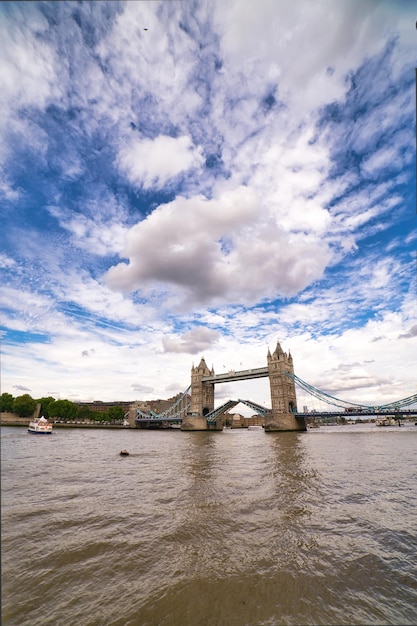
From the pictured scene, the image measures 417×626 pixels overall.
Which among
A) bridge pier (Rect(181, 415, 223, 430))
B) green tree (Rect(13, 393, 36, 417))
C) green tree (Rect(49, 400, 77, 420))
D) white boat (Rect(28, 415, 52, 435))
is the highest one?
green tree (Rect(49, 400, 77, 420))

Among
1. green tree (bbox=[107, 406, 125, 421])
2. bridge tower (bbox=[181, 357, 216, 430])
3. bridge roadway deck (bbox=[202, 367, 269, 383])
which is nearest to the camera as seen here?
bridge roadway deck (bbox=[202, 367, 269, 383])

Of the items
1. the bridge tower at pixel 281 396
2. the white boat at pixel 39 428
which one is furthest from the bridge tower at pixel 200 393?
the white boat at pixel 39 428

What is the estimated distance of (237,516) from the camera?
426 inches

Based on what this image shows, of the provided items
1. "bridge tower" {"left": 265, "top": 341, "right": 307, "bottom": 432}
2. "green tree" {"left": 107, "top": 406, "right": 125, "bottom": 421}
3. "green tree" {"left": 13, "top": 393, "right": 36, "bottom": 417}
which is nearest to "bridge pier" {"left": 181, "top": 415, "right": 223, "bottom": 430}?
"bridge tower" {"left": 265, "top": 341, "right": 307, "bottom": 432}

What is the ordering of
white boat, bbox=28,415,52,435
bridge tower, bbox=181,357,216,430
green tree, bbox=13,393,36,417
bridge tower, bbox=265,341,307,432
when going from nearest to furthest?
green tree, bbox=13,393,36,417
white boat, bbox=28,415,52,435
bridge tower, bbox=265,341,307,432
bridge tower, bbox=181,357,216,430

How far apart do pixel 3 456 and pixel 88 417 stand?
11887cm

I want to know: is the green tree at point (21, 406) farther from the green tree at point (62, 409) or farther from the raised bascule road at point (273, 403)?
the green tree at point (62, 409)

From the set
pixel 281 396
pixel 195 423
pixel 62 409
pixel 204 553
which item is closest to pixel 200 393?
pixel 195 423

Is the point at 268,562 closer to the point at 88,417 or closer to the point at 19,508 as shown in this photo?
the point at 19,508

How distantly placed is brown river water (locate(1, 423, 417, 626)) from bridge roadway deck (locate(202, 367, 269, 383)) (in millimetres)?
77892

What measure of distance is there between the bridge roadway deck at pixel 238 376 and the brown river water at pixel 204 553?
77.9 m

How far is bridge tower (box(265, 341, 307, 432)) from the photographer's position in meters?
75.8

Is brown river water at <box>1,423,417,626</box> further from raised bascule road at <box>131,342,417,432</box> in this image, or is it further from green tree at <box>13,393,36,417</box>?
raised bascule road at <box>131,342,417,432</box>

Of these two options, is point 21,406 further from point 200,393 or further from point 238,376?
point 200,393
